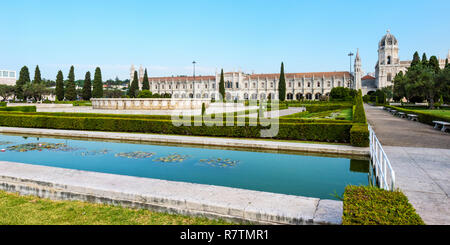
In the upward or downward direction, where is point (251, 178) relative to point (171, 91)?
downward

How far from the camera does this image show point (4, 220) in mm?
3613

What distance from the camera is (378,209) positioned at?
2.44 meters

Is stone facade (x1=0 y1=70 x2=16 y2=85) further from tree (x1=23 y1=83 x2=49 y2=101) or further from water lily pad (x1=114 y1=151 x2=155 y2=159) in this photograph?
water lily pad (x1=114 y1=151 x2=155 y2=159)

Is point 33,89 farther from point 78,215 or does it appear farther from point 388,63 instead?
point 388,63

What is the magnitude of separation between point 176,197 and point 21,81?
6728 centimetres

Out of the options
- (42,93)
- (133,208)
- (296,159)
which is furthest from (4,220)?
(42,93)

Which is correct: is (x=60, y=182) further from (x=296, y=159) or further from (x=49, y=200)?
(x=296, y=159)

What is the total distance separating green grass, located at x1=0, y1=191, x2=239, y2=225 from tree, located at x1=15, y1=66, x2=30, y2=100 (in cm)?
6210

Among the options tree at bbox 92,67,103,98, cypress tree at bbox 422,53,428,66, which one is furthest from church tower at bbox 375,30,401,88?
tree at bbox 92,67,103,98

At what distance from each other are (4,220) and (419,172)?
720 cm

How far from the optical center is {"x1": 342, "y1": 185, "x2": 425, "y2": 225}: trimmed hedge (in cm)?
230
